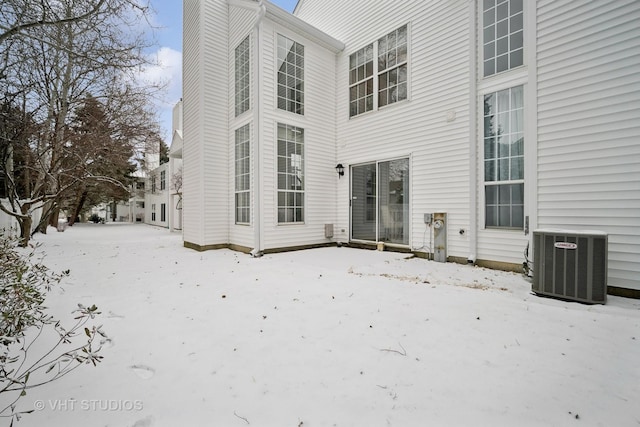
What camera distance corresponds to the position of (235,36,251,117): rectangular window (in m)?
7.21

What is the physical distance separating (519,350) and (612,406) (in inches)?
23.0

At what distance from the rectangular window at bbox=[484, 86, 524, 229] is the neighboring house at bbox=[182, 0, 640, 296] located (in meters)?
0.02

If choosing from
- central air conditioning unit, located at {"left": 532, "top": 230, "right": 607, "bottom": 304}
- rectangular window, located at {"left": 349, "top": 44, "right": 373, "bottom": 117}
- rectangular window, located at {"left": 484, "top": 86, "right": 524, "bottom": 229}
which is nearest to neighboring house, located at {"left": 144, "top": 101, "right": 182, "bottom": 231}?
rectangular window, located at {"left": 349, "top": 44, "right": 373, "bottom": 117}

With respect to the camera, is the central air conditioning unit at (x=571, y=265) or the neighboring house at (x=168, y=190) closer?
the central air conditioning unit at (x=571, y=265)

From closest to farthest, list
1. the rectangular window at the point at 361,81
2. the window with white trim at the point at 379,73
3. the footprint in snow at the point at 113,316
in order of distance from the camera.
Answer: the footprint in snow at the point at 113,316, the window with white trim at the point at 379,73, the rectangular window at the point at 361,81

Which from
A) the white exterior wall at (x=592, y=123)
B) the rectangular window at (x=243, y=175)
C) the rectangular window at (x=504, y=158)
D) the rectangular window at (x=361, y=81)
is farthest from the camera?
the rectangular window at (x=361, y=81)

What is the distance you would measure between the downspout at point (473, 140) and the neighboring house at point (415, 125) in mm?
25

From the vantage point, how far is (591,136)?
3.83m

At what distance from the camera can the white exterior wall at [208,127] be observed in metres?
7.50

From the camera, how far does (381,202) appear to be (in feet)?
23.3

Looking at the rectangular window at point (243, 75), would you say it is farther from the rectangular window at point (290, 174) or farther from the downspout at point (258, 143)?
the rectangular window at point (290, 174)

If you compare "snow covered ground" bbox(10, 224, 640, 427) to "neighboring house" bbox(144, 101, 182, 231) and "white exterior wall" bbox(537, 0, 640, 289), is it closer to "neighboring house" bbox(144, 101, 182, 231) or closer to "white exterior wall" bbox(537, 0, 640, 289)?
"white exterior wall" bbox(537, 0, 640, 289)

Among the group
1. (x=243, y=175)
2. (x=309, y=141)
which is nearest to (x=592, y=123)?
(x=309, y=141)

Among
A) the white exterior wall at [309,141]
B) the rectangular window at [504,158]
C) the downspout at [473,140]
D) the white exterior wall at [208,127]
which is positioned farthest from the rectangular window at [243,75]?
the rectangular window at [504,158]
